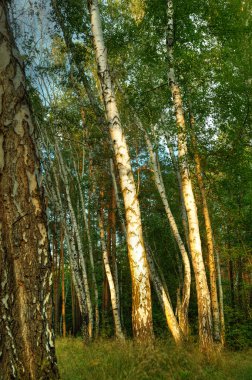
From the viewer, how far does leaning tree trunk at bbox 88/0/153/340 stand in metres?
5.86

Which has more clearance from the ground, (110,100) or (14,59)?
(110,100)

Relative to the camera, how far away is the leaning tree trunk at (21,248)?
9.78ft

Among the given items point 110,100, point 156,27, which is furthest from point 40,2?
point 110,100

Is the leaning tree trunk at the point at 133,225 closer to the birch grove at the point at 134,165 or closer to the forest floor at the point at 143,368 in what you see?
the birch grove at the point at 134,165

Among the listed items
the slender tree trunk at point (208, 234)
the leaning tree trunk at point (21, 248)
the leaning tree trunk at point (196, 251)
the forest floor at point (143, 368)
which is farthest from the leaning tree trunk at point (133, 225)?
the slender tree trunk at point (208, 234)

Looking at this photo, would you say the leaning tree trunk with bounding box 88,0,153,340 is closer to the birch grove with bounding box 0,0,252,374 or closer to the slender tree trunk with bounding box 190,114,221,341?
the birch grove with bounding box 0,0,252,374

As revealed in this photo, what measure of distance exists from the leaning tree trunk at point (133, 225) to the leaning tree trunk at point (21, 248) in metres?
2.86

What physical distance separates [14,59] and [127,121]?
14.4 metres

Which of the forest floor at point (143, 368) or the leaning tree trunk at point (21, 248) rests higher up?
the leaning tree trunk at point (21, 248)

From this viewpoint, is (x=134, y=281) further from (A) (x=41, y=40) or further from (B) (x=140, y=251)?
(A) (x=41, y=40)

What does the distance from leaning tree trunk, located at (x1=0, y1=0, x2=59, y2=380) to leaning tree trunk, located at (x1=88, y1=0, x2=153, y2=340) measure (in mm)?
2862

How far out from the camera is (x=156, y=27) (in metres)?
11.0

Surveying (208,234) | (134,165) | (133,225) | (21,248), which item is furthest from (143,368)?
(134,165)

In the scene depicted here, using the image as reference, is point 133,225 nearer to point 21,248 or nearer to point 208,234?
point 21,248
